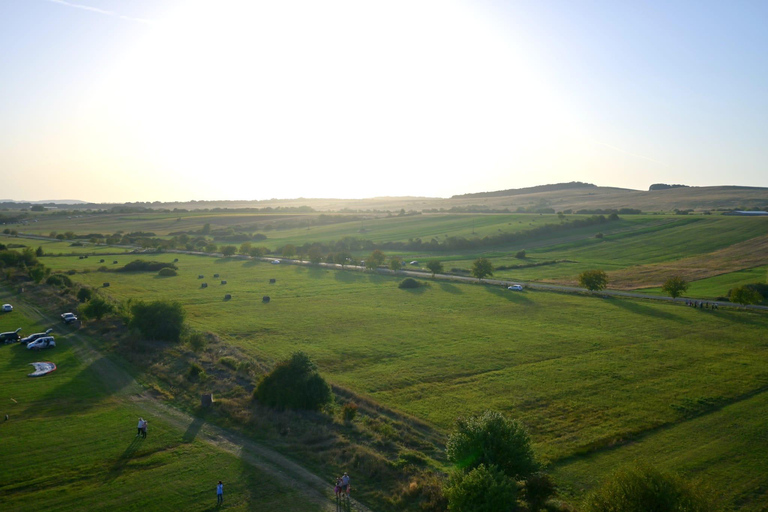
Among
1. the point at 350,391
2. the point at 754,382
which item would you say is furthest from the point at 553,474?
the point at 754,382

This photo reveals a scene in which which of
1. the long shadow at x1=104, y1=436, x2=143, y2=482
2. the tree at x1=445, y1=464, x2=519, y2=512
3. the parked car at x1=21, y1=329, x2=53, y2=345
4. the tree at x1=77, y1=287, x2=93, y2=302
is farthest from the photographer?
the tree at x1=77, y1=287, x2=93, y2=302

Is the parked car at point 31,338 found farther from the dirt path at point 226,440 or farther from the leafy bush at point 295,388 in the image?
the leafy bush at point 295,388

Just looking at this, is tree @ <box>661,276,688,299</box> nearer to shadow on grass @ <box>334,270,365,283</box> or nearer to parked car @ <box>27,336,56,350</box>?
shadow on grass @ <box>334,270,365,283</box>

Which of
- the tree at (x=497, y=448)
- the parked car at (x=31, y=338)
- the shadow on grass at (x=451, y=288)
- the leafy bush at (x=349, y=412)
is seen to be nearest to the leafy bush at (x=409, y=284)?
the shadow on grass at (x=451, y=288)

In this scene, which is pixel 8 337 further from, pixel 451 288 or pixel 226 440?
pixel 451 288

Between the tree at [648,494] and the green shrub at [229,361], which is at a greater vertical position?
the tree at [648,494]

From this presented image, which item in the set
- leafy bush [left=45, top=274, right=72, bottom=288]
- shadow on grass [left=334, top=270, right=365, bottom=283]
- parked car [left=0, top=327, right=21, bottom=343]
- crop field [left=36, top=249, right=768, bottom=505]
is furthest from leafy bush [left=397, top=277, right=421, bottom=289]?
leafy bush [left=45, top=274, right=72, bottom=288]
